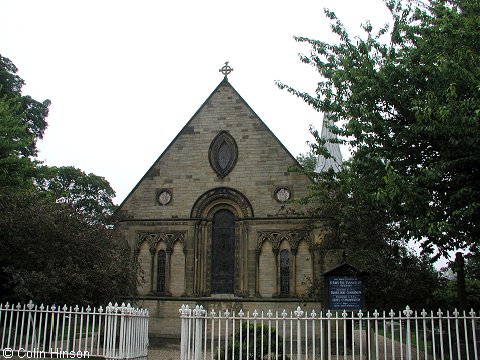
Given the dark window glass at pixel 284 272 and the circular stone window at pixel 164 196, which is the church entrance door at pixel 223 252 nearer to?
the dark window glass at pixel 284 272

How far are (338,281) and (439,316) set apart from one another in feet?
12.6

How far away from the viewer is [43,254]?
15.2m

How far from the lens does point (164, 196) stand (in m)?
24.0

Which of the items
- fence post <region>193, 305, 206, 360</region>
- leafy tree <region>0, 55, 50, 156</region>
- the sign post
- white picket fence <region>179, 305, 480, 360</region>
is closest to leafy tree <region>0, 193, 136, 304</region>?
white picket fence <region>179, 305, 480, 360</region>

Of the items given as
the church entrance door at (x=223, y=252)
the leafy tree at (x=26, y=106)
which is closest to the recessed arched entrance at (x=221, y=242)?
the church entrance door at (x=223, y=252)

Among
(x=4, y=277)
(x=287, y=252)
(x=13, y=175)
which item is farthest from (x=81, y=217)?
(x=287, y=252)

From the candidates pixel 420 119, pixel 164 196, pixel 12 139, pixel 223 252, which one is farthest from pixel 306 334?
pixel 12 139

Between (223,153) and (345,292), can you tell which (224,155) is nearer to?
(223,153)

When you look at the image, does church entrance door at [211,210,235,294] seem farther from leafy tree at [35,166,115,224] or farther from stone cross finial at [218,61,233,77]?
leafy tree at [35,166,115,224]

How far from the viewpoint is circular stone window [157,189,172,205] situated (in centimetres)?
2388

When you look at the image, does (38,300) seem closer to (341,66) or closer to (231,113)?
(341,66)

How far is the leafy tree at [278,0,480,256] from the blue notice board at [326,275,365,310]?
8.86 ft

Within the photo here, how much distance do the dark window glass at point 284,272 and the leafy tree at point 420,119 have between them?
11.0 metres

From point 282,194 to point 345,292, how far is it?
382 inches
